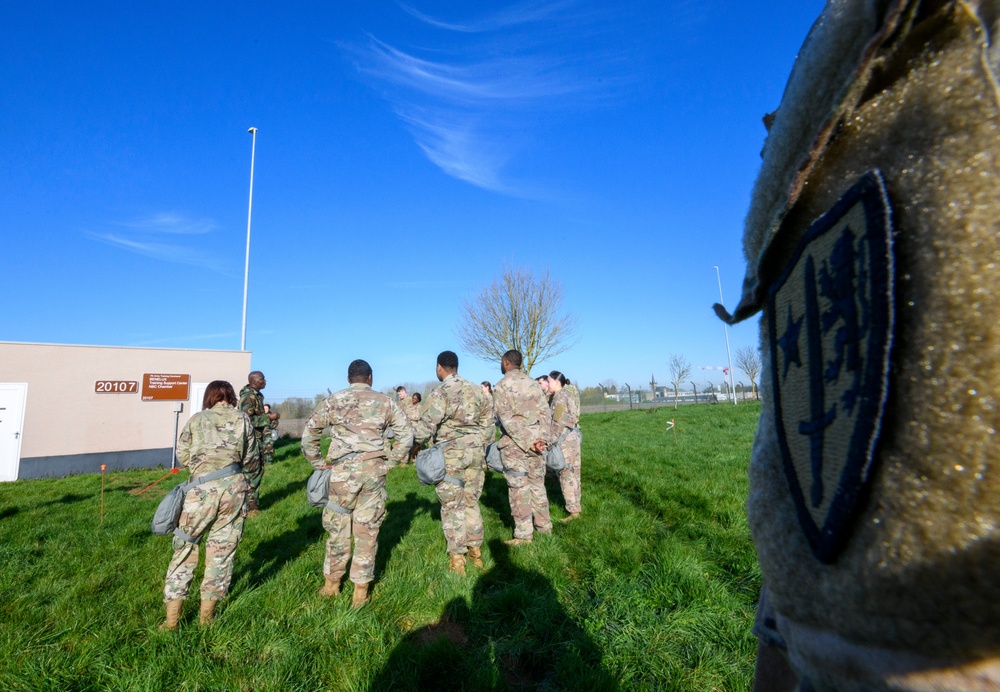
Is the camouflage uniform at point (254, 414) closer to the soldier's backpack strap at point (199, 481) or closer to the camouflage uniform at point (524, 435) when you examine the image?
the soldier's backpack strap at point (199, 481)

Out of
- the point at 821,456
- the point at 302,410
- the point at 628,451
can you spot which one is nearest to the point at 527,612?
the point at 821,456

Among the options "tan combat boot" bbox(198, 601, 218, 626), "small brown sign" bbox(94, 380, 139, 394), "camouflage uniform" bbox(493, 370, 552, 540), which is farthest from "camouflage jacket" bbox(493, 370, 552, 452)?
"small brown sign" bbox(94, 380, 139, 394)

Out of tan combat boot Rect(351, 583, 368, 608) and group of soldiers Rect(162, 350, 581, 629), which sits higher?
group of soldiers Rect(162, 350, 581, 629)

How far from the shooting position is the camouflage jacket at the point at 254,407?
8.36 m

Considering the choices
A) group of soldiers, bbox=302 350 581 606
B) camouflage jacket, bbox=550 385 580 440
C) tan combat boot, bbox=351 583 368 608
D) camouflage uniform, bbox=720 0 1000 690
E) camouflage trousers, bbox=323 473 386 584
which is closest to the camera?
camouflage uniform, bbox=720 0 1000 690

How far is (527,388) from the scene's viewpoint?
6648 millimetres

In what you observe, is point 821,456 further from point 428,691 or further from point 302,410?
point 302,410

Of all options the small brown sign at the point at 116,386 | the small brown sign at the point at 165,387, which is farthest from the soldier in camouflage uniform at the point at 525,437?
the small brown sign at the point at 116,386

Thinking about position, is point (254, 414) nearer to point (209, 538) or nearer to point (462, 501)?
point (209, 538)

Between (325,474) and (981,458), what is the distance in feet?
17.3

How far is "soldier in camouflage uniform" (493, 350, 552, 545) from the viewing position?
21.3ft

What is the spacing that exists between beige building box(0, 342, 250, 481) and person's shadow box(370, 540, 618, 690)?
43.9 feet

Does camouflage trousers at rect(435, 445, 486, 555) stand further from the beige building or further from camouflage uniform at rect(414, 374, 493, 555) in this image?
the beige building

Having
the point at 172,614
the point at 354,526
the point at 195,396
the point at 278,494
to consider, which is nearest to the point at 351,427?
the point at 354,526
